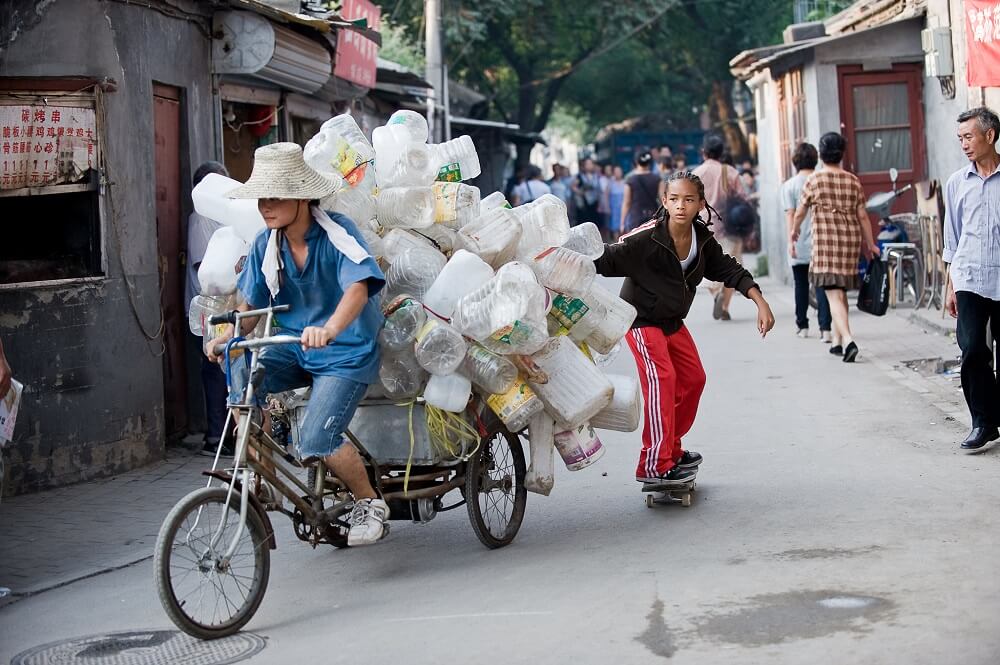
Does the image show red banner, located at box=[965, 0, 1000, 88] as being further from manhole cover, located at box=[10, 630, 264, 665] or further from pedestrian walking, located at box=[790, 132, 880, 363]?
manhole cover, located at box=[10, 630, 264, 665]

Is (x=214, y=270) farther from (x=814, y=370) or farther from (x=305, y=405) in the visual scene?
(x=814, y=370)

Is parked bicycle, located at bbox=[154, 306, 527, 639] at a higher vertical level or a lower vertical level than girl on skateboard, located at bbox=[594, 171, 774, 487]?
lower

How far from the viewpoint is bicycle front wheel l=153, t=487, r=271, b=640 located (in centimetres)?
519

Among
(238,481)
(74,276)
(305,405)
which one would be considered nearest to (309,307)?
(305,405)

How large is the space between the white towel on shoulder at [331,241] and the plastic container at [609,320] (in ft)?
4.73

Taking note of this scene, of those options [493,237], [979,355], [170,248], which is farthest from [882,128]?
[493,237]

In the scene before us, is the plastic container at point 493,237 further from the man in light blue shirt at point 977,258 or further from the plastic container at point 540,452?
the man in light blue shirt at point 977,258

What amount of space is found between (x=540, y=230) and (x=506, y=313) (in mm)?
721

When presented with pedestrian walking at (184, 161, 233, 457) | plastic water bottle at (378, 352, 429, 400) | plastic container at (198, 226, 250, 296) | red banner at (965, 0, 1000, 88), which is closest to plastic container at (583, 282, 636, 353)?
plastic water bottle at (378, 352, 429, 400)

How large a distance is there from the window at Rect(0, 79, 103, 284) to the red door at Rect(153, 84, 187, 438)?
83 cm

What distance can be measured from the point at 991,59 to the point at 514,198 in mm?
18693

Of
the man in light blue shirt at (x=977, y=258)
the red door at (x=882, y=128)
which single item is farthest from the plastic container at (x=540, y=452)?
the red door at (x=882, y=128)

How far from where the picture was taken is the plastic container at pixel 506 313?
6117 millimetres

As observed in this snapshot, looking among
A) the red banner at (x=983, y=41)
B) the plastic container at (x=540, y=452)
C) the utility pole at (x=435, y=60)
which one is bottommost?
the plastic container at (x=540, y=452)
